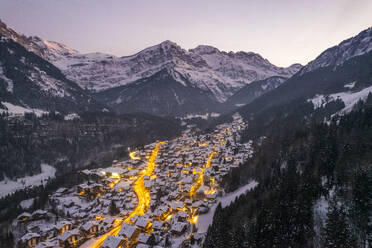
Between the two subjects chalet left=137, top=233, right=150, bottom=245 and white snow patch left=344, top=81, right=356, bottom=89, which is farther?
white snow patch left=344, top=81, right=356, bottom=89

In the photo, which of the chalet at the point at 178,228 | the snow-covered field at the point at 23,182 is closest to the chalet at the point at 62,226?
the chalet at the point at 178,228

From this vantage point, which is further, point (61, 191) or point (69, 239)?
point (61, 191)

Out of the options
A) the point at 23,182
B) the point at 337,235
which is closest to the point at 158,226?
the point at 337,235

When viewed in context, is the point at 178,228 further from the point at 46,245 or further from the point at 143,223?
the point at 46,245

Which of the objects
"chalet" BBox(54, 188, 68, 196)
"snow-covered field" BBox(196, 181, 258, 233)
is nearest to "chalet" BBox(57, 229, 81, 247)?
"chalet" BBox(54, 188, 68, 196)

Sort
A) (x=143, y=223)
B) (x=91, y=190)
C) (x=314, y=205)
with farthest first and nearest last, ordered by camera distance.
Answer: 1. (x=91, y=190)
2. (x=143, y=223)
3. (x=314, y=205)

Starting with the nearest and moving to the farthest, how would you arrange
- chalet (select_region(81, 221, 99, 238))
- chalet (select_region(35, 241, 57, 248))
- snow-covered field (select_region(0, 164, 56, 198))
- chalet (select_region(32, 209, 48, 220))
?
chalet (select_region(35, 241, 57, 248)) → chalet (select_region(81, 221, 99, 238)) → chalet (select_region(32, 209, 48, 220)) → snow-covered field (select_region(0, 164, 56, 198))

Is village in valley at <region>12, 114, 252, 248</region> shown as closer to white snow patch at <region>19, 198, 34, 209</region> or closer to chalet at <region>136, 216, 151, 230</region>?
chalet at <region>136, 216, 151, 230</region>
